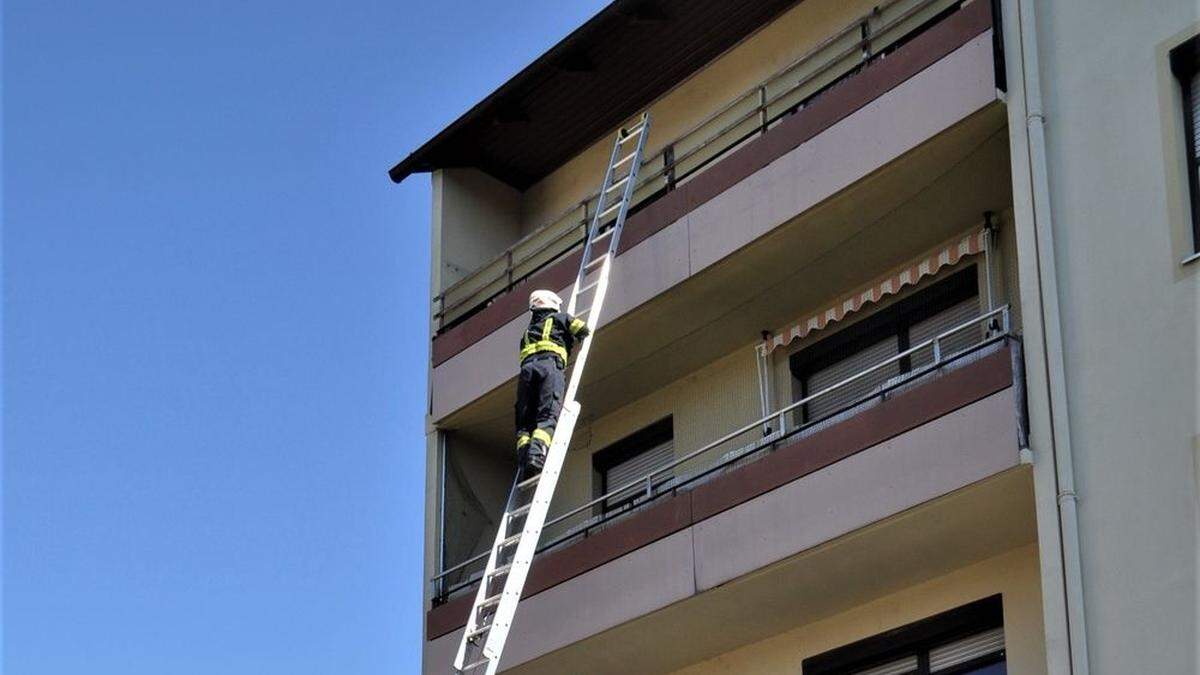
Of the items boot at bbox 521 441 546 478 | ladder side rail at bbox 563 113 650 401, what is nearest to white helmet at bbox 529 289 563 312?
ladder side rail at bbox 563 113 650 401

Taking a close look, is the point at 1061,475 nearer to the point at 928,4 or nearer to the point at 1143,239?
the point at 1143,239

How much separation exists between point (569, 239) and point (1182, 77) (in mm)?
8451

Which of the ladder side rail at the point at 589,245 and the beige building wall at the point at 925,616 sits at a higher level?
the ladder side rail at the point at 589,245

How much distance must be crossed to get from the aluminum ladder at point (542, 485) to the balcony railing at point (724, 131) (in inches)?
14.1

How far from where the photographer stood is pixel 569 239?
70.3 ft

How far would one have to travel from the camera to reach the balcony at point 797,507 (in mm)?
15008

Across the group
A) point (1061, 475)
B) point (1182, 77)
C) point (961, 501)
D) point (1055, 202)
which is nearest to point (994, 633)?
point (961, 501)

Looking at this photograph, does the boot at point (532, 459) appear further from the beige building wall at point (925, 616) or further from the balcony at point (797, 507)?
the beige building wall at point (925, 616)

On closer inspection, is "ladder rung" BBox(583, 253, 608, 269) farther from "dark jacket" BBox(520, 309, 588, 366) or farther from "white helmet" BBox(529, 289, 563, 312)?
"dark jacket" BBox(520, 309, 588, 366)

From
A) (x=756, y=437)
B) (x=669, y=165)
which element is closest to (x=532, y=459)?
(x=756, y=437)

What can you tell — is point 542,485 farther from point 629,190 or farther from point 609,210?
point 609,210

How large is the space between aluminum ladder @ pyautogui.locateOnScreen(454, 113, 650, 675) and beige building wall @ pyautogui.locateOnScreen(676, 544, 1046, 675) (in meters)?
2.25

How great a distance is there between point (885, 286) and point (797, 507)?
101 inches

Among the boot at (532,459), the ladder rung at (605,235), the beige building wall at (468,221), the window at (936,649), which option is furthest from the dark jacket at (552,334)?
the beige building wall at (468,221)
